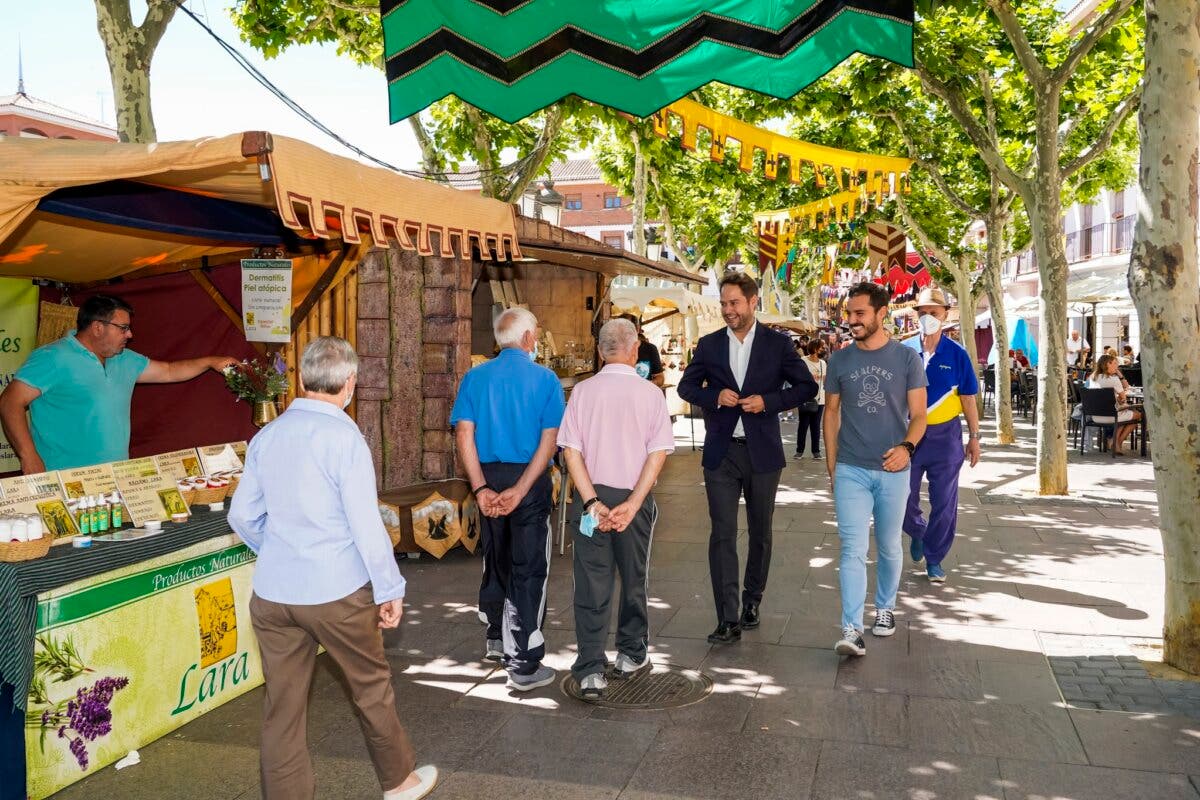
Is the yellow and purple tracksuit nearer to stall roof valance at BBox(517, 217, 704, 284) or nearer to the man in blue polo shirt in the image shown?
the man in blue polo shirt

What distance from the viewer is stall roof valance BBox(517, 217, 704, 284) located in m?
8.87

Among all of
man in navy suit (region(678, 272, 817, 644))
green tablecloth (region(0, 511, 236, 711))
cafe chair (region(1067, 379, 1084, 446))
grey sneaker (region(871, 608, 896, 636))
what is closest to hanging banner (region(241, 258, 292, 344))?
green tablecloth (region(0, 511, 236, 711))

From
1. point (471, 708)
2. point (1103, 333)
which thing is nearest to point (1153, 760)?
point (471, 708)

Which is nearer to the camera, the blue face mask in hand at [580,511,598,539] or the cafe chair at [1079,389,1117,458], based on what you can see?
the blue face mask in hand at [580,511,598,539]

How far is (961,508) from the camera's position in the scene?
10.4 metres

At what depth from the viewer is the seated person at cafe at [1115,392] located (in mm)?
14609

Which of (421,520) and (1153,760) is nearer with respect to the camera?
(1153,760)

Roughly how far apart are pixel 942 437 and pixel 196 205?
17.0 ft

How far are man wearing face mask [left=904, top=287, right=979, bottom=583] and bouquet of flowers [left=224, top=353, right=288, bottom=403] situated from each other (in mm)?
4425

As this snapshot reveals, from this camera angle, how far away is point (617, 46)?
3943 mm

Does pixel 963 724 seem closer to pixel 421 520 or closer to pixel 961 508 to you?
pixel 421 520

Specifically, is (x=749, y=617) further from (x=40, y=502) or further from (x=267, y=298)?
(x=40, y=502)

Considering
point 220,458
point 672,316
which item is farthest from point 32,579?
point 672,316

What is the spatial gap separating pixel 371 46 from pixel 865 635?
37.3 feet
